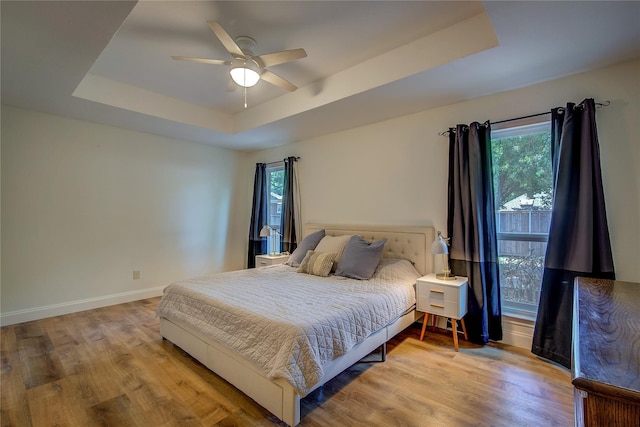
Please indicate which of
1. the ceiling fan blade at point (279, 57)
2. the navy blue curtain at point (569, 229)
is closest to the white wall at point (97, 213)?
the ceiling fan blade at point (279, 57)

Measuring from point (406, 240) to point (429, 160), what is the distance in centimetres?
93

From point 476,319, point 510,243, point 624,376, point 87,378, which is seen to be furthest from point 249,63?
point 476,319

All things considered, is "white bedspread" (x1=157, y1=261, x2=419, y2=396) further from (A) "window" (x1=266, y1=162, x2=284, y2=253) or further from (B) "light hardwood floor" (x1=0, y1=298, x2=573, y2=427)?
(A) "window" (x1=266, y1=162, x2=284, y2=253)

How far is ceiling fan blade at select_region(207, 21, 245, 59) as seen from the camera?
5.77ft

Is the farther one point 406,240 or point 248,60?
point 406,240

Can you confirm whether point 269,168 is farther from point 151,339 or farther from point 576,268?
point 576,268

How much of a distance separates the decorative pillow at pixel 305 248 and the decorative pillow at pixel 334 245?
0.49 ft

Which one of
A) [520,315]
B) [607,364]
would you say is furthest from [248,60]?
[520,315]

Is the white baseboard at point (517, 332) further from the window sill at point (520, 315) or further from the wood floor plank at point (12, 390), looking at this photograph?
the wood floor plank at point (12, 390)

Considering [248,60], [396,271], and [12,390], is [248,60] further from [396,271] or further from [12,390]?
[12,390]

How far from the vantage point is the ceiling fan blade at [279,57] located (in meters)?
2.01

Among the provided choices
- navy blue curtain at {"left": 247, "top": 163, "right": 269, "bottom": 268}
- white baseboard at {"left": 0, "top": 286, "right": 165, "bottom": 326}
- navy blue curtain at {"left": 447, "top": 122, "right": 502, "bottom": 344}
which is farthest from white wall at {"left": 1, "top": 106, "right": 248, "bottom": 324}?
navy blue curtain at {"left": 447, "top": 122, "right": 502, "bottom": 344}

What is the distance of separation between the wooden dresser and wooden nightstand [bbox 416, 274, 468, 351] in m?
1.33

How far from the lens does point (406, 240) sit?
10.6ft
